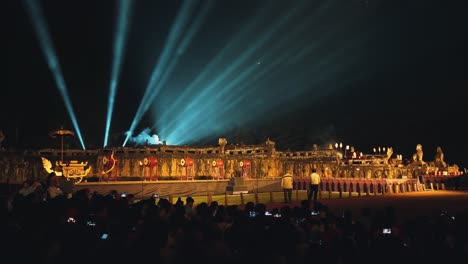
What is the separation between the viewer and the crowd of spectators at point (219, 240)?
19.1 feet

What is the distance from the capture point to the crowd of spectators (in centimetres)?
584

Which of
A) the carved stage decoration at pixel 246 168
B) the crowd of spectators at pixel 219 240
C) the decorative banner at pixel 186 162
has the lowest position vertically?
the crowd of spectators at pixel 219 240

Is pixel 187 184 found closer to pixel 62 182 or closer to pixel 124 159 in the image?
pixel 124 159

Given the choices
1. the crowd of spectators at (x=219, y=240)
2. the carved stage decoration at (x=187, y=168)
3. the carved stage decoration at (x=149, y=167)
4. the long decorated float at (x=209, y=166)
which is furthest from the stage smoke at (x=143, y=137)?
the crowd of spectators at (x=219, y=240)

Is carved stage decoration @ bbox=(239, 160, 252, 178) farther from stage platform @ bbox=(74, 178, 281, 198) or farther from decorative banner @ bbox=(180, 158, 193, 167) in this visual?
decorative banner @ bbox=(180, 158, 193, 167)

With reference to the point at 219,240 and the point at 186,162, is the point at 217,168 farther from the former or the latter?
the point at 219,240

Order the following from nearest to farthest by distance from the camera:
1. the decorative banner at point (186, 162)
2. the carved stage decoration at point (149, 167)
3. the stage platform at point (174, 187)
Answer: the stage platform at point (174, 187), the carved stage decoration at point (149, 167), the decorative banner at point (186, 162)

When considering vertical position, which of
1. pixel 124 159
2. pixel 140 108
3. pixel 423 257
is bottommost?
pixel 423 257

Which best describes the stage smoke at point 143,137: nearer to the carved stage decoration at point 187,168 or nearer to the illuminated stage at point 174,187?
the carved stage decoration at point 187,168

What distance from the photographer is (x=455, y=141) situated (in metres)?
47.7

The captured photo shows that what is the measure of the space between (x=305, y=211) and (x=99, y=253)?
5.23 metres

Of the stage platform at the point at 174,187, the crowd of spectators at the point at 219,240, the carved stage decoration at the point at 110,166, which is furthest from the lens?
the carved stage decoration at the point at 110,166

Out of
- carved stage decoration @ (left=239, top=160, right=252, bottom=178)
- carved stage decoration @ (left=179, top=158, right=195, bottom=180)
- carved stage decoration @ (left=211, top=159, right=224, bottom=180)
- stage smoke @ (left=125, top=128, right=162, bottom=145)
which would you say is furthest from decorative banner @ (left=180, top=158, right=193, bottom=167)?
stage smoke @ (left=125, top=128, right=162, bottom=145)

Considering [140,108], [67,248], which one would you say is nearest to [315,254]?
[67,248]
